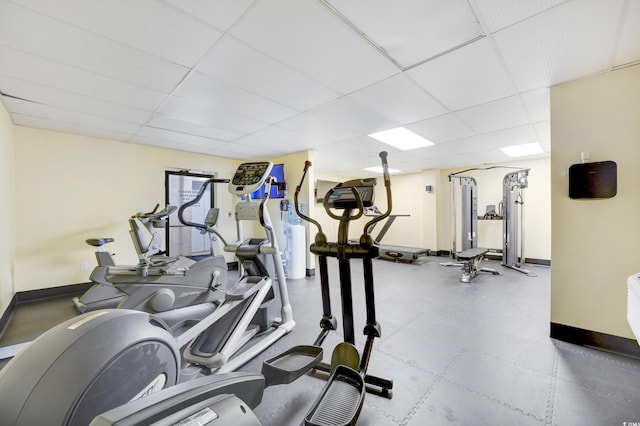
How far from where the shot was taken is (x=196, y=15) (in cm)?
161

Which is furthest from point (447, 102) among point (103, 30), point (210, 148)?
point (210, 148)

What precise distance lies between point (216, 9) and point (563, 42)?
247 centimetres

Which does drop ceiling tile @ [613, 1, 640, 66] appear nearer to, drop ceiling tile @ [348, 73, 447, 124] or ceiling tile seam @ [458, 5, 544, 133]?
ceiling tile seam @ [458, 5, 544, 133]

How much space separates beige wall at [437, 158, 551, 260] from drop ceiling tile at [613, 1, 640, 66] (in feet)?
14.9

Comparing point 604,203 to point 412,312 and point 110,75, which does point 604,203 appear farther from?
point 110,75

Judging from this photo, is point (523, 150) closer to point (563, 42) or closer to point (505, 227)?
point (505, 227)

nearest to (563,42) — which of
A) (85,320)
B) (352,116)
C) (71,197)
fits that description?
(352,116)

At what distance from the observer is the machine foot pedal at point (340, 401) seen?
1.30 metres

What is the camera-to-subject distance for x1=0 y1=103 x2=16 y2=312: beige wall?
2835mm

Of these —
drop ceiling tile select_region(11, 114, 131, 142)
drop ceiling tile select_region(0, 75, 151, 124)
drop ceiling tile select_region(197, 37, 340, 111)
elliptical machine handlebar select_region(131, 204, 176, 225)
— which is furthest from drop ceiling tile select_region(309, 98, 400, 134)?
drop ceiling tile select_region(11, 114, 131, 142)

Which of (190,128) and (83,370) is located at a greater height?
(190,128)

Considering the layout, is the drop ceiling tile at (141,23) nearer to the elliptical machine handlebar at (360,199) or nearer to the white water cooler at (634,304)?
the elliptical machine handlebar at (360,199)

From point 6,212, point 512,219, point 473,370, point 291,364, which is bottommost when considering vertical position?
point 473,370

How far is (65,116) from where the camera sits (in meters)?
3.24
